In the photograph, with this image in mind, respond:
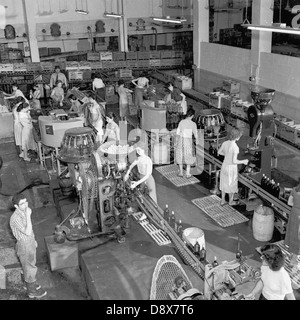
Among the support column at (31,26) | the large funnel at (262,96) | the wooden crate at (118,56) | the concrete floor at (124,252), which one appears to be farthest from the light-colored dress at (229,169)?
the support column at (31,26)

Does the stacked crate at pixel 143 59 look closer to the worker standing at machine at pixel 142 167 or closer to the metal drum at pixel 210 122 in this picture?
the metal drum at pixel 210 122

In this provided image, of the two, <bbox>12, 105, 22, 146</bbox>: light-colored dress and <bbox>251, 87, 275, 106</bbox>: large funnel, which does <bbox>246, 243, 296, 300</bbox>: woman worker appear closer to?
<bbox>251, 87, 275, 106</bbox>: large funnel

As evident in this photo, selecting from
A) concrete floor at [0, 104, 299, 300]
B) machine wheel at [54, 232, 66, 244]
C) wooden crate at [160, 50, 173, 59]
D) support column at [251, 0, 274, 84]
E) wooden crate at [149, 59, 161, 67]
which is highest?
support column at [251, 0, 274, 84]

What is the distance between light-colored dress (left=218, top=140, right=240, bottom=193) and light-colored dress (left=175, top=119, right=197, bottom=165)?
143cm

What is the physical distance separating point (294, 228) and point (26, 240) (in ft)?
13.4

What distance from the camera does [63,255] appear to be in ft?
24.6

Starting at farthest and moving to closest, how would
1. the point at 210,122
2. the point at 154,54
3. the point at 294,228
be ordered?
the point at 154,54, the point at 210,122, the point at 294,228

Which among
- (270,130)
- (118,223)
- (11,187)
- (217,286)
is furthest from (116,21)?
(217,286)

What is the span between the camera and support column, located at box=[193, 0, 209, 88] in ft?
60.8

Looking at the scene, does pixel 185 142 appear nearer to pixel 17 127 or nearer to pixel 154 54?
pixel 17 127

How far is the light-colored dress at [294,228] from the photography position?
22.5 feet

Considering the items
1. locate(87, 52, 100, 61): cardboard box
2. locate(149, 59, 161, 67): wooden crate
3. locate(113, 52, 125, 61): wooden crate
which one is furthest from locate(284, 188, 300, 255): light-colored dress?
locate(87, 52, 100, 61): cardboard box

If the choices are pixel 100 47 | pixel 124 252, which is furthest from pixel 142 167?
pixel 100 47

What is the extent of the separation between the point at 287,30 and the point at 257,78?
20.4 ft
